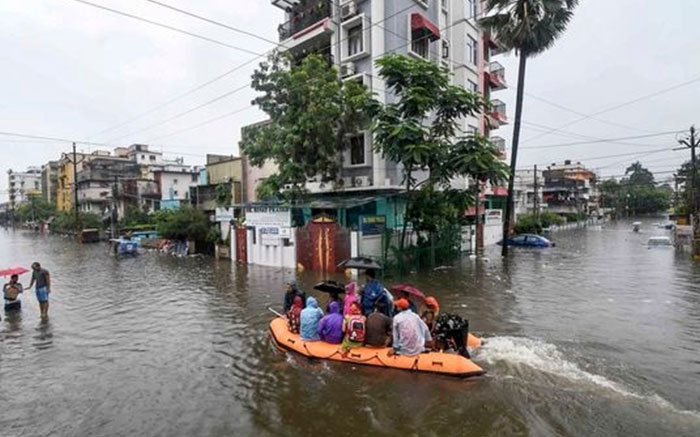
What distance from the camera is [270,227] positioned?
23.2m

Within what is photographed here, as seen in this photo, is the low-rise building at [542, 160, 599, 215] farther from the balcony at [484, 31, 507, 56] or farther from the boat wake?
the boat wake

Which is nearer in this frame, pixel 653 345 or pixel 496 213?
pixel 653 345

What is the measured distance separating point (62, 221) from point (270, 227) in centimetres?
4646

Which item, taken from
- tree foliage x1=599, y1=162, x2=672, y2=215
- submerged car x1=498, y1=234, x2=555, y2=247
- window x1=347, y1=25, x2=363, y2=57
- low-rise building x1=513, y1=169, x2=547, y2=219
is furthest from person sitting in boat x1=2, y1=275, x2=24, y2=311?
tree foliage x1=599, y1=162, x2=672, y2=215

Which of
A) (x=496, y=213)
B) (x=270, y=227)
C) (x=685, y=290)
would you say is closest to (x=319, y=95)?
(x=270, y=227)

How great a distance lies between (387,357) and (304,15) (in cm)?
2363

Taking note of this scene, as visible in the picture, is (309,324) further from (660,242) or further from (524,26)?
(660,242)

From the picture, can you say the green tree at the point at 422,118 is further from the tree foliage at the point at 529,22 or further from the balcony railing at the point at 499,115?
the balcony railing at the point at 499,115

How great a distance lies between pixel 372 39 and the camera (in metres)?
22.5

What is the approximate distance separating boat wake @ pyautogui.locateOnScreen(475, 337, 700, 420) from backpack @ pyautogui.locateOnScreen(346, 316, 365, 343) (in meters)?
2.45

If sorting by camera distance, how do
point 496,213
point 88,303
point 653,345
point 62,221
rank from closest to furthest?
point 653,345, point 88,303, point 496,213, point 62,221

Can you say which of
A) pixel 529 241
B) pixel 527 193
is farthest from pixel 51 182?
pixel 527 193

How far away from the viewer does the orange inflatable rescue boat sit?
7758 millimetres

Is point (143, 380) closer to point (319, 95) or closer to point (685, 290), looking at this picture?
point (319, 95)
